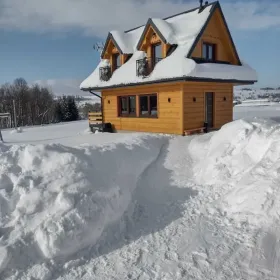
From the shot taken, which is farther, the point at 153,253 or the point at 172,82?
the point at 172,82

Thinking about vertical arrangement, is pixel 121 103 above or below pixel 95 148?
above

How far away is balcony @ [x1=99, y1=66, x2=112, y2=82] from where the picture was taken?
52.0ft

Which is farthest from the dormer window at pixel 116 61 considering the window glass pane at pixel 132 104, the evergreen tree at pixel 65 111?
the evergreen tree at pixel 65 111

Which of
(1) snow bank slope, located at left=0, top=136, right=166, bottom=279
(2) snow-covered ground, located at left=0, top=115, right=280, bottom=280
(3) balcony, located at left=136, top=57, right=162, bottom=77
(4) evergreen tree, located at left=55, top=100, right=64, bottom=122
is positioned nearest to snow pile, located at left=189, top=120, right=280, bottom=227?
(2) snow-covered ground, located at left=0, top=115, right=280, bottom=280

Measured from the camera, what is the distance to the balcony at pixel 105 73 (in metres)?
15.9

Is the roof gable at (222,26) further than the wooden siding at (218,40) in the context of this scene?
No

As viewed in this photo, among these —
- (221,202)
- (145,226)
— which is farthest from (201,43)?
(145,226)

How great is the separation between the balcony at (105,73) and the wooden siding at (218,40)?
5.12 meters

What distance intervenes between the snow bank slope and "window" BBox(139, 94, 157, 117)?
736cm

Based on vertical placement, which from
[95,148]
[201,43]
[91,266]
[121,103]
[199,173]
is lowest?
[91,266]

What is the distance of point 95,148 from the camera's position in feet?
25.4

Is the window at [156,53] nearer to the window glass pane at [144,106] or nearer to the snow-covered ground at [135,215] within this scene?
the window glass pane at [144,106]

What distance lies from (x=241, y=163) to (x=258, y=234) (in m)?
2.58

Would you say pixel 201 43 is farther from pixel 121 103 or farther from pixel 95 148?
pixel 95 148
